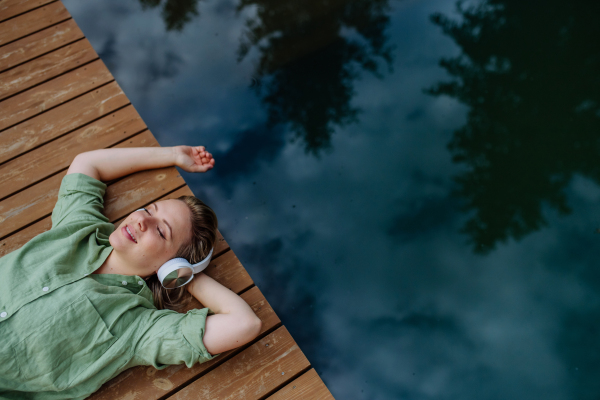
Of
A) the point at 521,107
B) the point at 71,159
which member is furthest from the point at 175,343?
the point at 521,107

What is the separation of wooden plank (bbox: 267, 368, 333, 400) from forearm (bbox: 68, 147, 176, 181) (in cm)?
124

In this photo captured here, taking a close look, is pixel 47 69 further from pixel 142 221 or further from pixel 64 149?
pixel 142 221

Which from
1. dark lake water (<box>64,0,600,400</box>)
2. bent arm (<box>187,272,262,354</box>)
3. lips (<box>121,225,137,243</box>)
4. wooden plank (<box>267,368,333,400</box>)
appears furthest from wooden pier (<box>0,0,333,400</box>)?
dark lake water (<box>64,0,600,400</box>)

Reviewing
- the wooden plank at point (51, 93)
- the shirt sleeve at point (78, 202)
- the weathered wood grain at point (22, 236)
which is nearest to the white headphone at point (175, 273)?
the shirt sleeve at point (78, 202)

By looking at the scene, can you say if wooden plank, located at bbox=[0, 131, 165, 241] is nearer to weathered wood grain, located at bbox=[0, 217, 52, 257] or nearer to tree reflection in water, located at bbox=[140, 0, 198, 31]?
weathered wood grain, located at bbox=[0, 217, 52, 257]

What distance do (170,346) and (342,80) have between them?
3.43 m

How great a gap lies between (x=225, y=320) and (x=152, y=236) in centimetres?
44

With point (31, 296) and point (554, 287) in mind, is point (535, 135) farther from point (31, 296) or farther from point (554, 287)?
point (31, 296)

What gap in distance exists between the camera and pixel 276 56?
4.46m

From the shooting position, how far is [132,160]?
6.89 ft

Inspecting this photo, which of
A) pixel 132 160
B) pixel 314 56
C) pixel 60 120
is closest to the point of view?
pixel 132 160

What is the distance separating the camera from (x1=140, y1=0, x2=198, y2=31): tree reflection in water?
15.7ft

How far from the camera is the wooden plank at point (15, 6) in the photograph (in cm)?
289

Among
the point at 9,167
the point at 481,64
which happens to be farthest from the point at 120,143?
the point at 481,64
